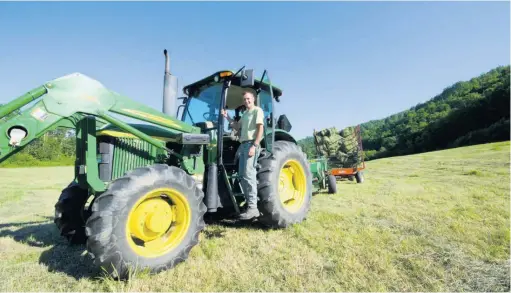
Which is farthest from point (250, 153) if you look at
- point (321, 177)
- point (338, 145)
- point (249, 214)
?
point (338, 145)

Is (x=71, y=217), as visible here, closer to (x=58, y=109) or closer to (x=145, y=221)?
(x=145, y=221)

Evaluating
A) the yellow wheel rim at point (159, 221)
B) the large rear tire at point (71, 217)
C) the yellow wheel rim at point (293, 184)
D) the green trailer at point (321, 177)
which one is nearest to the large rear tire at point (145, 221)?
the yellow wheel rim at point (159, 221)

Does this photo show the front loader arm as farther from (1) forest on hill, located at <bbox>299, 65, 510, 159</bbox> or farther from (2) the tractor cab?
(1) forest on hill, located at <bbox>299, 65, 510, 159</bbox>

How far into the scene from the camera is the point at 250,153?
378 cm

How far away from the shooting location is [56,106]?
280 cm

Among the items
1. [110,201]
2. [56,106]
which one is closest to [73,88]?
[56,106]

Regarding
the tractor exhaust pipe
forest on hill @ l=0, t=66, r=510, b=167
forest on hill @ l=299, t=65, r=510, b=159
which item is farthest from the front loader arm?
forest on hill @ l=0, t=66, r=510, b=167

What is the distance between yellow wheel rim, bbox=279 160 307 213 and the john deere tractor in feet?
0.56

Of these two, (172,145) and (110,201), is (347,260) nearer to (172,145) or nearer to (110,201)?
(110,201)

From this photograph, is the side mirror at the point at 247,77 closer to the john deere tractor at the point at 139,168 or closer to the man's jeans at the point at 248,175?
the john deere tractor at the point at 139,168

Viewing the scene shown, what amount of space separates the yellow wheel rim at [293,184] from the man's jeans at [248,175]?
1067 millimetres

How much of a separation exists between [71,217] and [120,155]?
1101 millimetres

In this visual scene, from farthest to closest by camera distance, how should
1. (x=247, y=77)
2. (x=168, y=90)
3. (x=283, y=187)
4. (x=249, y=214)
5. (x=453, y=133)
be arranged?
(x=453, y=133) < (x=283, y=187) < (x=168, y=90) < (x=247, y=77) < (x=249, y=214)

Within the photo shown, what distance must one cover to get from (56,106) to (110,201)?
1.15m
